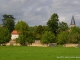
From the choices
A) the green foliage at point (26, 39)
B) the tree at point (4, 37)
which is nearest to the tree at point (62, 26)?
the green foliage at point (26, 39)

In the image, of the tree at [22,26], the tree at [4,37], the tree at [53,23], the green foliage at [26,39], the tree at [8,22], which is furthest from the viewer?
the tree at [8,22]

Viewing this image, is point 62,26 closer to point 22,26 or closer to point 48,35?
point 22,26

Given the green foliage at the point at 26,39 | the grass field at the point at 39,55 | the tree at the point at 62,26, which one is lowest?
the grass field at the point at 39,55

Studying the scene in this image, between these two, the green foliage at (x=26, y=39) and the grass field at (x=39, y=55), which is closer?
the grass field at (x=39, y=55)

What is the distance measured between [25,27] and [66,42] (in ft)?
82.4

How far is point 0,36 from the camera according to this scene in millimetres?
86938

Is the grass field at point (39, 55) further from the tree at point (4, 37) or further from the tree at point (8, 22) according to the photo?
the tree at point (8, 22)

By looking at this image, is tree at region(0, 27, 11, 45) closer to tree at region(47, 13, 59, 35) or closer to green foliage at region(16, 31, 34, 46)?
green foliage at region(16, 31, 34, 46)

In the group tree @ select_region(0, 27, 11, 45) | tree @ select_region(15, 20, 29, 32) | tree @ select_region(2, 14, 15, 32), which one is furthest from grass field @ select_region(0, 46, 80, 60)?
tree @ select_region(2, 14, 15, 32)

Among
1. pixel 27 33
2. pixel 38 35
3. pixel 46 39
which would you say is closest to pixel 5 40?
pixel 27 33

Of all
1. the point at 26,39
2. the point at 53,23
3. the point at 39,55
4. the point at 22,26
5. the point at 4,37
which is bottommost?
the point at 39,55

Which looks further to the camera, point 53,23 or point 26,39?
point 53,23

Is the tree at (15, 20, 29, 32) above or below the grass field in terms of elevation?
above

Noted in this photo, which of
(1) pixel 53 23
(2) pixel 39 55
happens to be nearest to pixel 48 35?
(1) pixel 53 23
